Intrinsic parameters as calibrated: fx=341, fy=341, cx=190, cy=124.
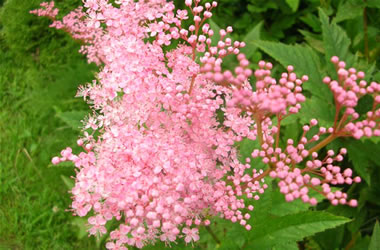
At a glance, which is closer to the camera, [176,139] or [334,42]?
[176,139]

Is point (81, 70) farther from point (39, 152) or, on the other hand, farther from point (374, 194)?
point (374, 194)

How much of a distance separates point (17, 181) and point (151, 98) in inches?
142

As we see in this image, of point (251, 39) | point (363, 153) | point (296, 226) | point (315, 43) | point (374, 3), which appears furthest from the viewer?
point (315, 43)

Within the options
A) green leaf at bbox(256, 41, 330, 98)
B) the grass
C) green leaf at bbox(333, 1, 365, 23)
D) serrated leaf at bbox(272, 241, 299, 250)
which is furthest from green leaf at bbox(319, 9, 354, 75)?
the grass

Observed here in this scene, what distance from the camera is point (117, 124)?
1.62 metres

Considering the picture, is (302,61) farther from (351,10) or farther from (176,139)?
(176,139)

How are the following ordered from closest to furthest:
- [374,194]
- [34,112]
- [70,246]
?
[374,194] → [70,246] → [34,112]

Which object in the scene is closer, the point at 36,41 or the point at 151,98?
the point at 151,98

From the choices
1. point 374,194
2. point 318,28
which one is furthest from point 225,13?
point 374,194

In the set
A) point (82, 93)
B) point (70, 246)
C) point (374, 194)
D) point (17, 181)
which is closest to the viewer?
point (82, 93)

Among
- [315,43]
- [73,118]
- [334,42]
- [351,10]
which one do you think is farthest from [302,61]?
[73,118]

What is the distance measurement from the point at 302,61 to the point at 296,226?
4.22 feet

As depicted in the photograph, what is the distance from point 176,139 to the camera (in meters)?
1.59

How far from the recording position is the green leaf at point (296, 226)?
1.47 m
